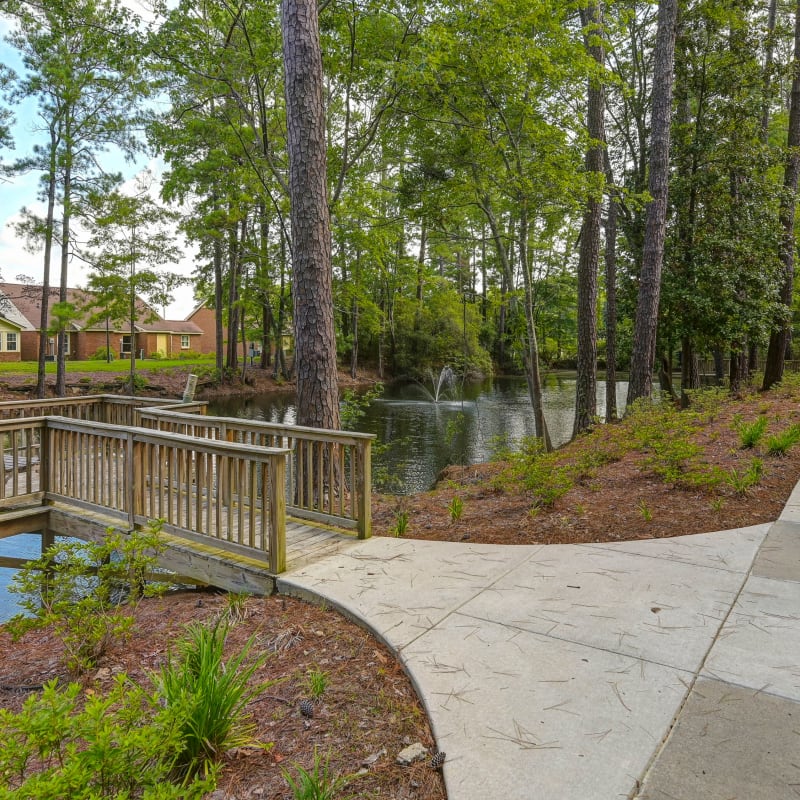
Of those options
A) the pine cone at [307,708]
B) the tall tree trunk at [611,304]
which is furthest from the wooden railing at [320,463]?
the tall tree trunk at [611,304]

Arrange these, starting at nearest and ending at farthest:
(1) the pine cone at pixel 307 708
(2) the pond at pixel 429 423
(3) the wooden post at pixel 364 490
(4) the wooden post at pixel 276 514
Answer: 1. (1) the pine cone at pixel 307 708
2. (4) the wooden post at pixel 276 514
3. (3) the wooden post at pixel 364 490
4. (2) the pond at pixel 429 423

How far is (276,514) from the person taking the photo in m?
3.61

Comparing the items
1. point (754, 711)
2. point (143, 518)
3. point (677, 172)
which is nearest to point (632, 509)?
point (754, 711)

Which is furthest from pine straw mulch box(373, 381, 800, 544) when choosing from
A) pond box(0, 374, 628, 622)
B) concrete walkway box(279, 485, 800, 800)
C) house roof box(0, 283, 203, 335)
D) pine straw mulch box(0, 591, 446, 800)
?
house roof box(0, 283, 203, 335)

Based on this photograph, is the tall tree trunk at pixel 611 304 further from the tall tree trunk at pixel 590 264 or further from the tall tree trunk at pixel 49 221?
the tall tree trunk at pixel 49 221

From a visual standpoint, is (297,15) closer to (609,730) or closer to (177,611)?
(177,611)

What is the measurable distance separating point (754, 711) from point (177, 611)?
3.04m

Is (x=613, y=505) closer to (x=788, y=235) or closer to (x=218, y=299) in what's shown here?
(x=788, y=235)

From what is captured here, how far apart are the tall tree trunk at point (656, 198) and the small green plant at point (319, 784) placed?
948cm

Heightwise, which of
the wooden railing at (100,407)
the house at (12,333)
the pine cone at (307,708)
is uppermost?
the house at (12,333)

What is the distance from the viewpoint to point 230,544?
383cm

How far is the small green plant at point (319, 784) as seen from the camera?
5.41ft

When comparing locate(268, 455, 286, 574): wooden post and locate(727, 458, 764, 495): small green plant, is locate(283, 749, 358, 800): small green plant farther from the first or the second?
locate(727, 458, 764, 495): small green plant

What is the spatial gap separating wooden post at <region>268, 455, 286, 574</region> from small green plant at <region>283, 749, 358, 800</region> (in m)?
1.77
